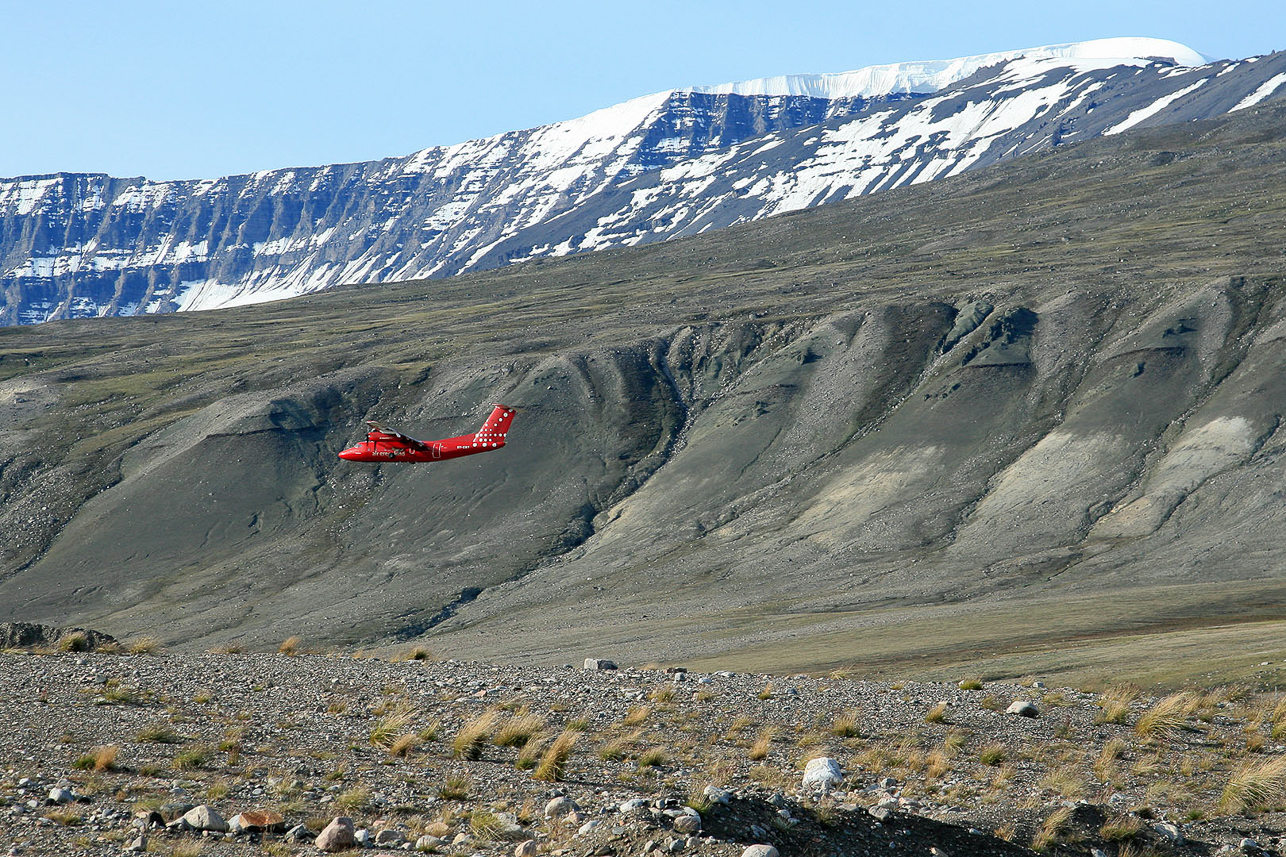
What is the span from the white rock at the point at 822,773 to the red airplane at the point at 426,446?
31.1m

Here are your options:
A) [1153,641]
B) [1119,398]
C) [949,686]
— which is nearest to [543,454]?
[1119,398]

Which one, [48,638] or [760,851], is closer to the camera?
[760,851]

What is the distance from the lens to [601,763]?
56.1ft

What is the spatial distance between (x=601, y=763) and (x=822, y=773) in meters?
3.34

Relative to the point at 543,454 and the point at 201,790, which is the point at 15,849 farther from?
the point at 543,454

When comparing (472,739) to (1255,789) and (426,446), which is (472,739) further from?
(426,446)

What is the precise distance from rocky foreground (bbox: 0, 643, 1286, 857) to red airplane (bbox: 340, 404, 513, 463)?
2214cm

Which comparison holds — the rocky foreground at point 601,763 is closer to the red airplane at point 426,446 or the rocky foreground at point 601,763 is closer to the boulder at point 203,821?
the boulder at point 203,821

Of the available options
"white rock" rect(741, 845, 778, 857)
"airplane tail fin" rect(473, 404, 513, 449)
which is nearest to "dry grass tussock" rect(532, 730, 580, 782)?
"white rock" rect(741, 845, 778, 857)

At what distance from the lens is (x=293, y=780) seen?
14719 mm

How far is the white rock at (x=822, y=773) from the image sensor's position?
1620cm

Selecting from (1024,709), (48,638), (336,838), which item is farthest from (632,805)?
(48,638)

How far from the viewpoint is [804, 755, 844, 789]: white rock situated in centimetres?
1620

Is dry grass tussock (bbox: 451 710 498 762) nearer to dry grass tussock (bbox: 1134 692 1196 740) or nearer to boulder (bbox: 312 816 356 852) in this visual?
boulder (bbox: 312 816 356 852)
